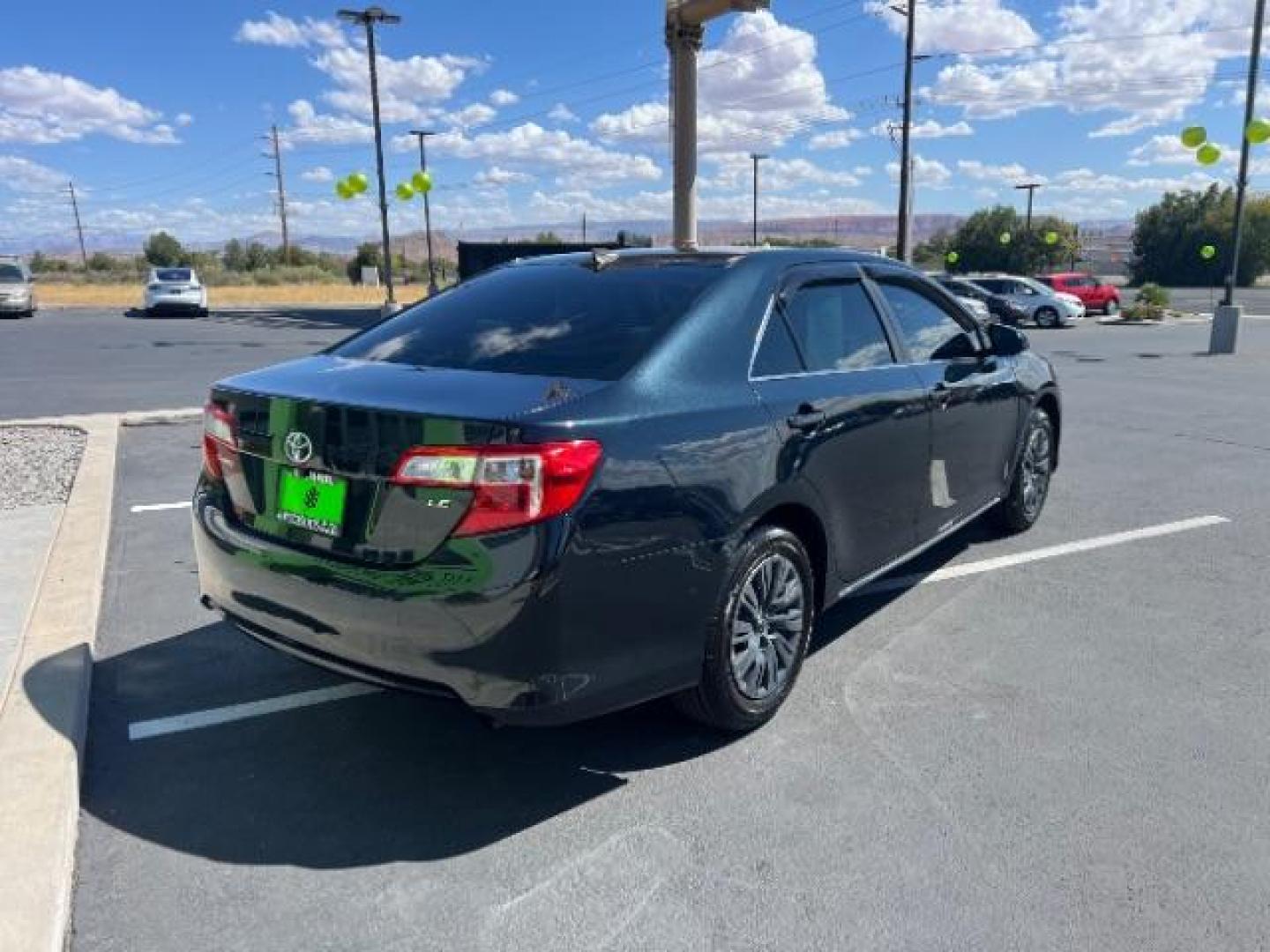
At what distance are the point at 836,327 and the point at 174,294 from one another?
102 feet

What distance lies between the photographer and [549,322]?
345 centimetres

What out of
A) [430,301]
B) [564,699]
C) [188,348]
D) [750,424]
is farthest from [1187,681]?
[188,348]

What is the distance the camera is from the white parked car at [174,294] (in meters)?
30.5

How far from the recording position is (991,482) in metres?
5.11

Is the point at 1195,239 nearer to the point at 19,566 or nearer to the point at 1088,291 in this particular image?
the point at 1088,291

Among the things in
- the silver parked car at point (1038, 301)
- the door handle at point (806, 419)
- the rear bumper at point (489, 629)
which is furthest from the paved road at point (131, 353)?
the silver parked car at point (1038, 301)

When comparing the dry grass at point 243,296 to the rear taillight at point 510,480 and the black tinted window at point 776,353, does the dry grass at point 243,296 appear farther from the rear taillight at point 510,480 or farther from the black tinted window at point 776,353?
the rear taillight at point 510,480

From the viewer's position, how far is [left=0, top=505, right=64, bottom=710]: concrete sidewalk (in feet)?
12.7

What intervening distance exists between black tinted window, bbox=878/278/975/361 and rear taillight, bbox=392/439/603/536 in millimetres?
2225

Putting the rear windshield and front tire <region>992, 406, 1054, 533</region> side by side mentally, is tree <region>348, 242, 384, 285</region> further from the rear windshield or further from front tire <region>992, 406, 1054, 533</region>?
the rear windshield

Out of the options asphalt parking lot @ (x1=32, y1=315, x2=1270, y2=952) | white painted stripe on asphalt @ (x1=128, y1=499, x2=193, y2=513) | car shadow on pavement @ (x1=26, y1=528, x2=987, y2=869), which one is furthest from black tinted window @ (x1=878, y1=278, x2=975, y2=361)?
→ white painted stripe on asphalt @ (x1=128, y1=499, x2=193, y2=513)

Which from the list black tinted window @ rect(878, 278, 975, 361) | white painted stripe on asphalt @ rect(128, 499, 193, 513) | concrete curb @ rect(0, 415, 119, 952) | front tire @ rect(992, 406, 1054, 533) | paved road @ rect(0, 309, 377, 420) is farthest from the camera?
paved road @ rect(0, 309, 377, 420)

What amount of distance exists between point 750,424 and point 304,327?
2700 cm

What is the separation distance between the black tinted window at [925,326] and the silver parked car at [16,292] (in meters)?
30.9
